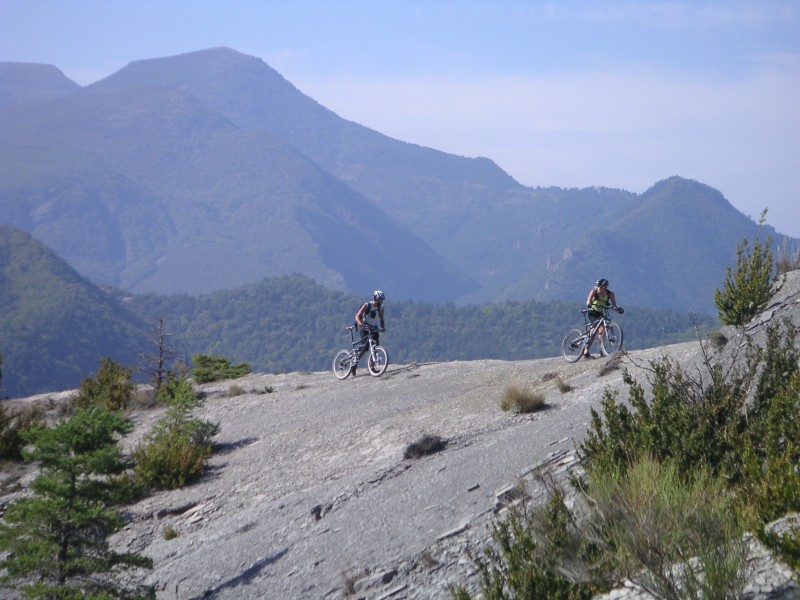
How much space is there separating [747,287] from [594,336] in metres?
5.17

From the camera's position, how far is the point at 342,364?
20.9 metres

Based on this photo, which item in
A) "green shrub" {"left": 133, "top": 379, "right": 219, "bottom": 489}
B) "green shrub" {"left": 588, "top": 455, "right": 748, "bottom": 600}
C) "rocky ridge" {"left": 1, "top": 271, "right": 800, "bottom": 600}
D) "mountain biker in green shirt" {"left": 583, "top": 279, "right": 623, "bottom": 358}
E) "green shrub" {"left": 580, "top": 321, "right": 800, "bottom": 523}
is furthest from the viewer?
"mountain biker in green shirt" {"left": 583, "top": 279, "right": 623, "bottom": 358}

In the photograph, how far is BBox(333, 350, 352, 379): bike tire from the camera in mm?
20797

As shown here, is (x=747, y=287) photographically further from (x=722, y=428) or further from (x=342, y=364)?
(x=342, y=364)

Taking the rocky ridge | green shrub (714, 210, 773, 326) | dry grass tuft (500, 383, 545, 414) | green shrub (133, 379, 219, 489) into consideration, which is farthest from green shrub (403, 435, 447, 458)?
green shrub (714, 210, 773, 326)

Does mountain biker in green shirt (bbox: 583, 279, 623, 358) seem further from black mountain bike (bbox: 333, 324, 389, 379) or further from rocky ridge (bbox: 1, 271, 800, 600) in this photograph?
black mountain bike (bbox: 333, 324, 389, 379)

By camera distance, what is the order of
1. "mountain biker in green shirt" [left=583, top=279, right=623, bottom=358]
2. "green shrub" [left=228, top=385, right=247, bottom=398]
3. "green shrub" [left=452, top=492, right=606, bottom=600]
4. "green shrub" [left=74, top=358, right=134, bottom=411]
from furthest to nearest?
"green shrub" [left=74, top=358, right=134, bottom=411] → "green shrub" [left=228, top=385, right=247, bottom=398] → "mountain biker in green shirt" [left=583, top=279, right=623, bottom=358] → "green shrub" [left=452, top=492, right=606, bottom=600]

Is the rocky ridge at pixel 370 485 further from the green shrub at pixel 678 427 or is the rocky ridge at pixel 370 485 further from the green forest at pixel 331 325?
the green forest at pixel 331 325

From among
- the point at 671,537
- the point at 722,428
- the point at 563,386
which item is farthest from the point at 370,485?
the point at 671,537

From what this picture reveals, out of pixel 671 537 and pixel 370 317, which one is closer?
pixel 671 537

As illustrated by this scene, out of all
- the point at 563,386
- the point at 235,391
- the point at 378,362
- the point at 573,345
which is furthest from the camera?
the point at 235,391

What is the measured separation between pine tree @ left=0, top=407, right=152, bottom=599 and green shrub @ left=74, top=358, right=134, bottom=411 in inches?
455

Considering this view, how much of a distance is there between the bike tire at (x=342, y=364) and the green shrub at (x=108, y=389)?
4927 mm

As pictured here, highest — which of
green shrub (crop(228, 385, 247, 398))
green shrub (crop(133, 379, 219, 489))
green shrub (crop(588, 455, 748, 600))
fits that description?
green shrub (crop(588, 455, 748, 600))
